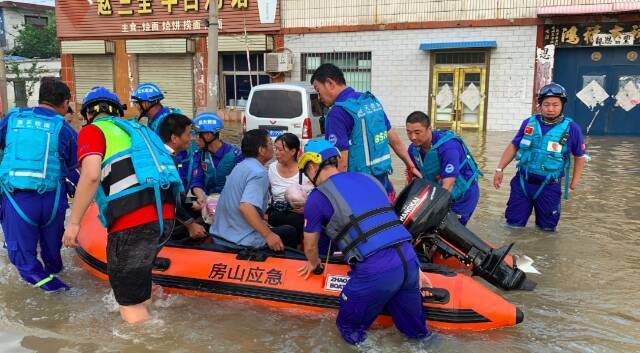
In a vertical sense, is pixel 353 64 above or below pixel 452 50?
below

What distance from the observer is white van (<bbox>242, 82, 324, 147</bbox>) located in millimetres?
9398

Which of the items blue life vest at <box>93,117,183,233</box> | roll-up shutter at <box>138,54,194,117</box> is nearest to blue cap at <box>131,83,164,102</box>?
blue life vest at <box>93,117,183,233</box>

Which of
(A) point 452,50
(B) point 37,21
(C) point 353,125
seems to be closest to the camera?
(C) point 353,125

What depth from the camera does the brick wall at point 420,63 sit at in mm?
13305

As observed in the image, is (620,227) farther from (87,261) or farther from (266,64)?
(266,64)

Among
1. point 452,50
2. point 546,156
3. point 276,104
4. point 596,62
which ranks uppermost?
point 452,50

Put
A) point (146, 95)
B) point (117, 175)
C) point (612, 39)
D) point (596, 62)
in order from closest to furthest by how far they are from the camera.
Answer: point (117, 175), point (146, 95), point (612, 39), point (596, 62)

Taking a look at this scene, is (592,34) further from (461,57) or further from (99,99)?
(99,99)

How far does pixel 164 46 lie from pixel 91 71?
363 cm

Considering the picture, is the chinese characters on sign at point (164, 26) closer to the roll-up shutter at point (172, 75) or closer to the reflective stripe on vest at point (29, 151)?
the roll-up shutter at point (172, 75)

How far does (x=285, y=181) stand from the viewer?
4.74m

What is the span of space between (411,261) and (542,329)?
1.30 metres

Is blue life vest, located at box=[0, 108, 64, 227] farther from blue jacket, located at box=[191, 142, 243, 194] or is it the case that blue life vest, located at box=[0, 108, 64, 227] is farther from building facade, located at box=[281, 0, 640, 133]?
building facade, located at box=[281, 0, 640, 133]

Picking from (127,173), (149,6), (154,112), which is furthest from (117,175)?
(149,6)
